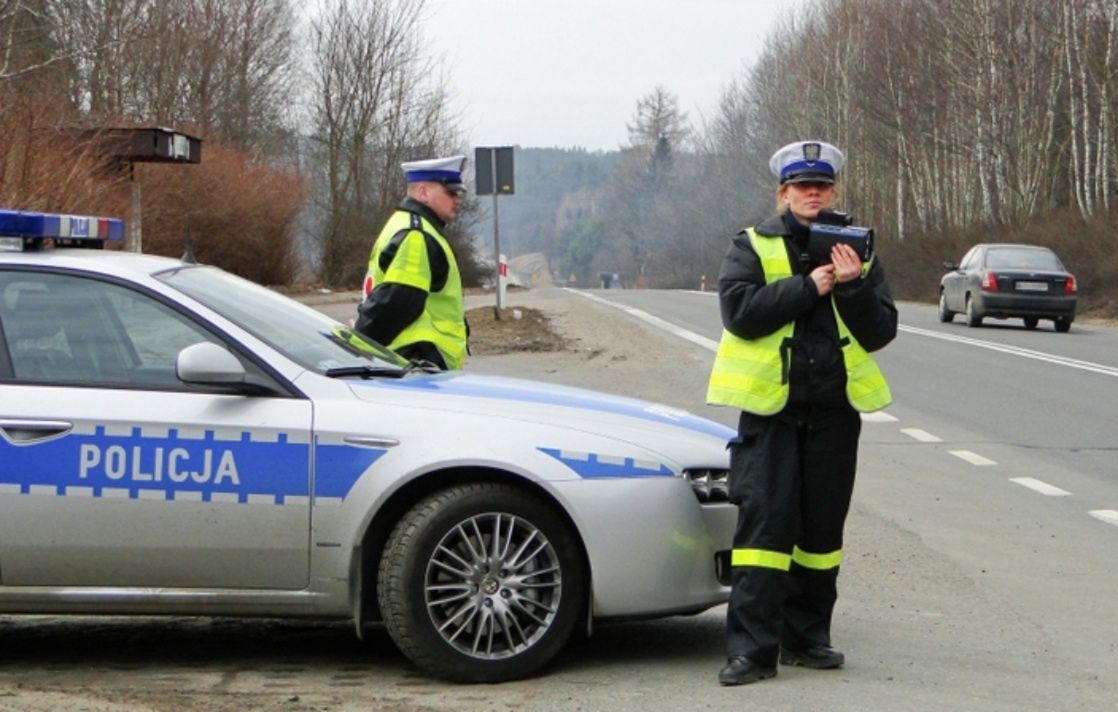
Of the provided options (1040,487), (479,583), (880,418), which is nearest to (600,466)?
(479,583)

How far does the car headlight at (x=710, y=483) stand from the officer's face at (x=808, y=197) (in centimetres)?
90

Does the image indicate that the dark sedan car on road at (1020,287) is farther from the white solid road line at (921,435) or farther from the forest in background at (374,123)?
the white solid road line at (921,435)

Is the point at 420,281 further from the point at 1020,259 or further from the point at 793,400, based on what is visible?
the point at 1020,259

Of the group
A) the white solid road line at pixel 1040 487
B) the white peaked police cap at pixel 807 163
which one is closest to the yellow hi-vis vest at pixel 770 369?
the white peaked police cap at pixel 807 163

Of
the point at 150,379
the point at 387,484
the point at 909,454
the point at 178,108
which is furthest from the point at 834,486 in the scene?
the point at 178,108

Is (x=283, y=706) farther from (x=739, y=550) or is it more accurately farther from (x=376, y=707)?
(x=739, y=550)

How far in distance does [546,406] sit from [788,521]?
35.7 inches

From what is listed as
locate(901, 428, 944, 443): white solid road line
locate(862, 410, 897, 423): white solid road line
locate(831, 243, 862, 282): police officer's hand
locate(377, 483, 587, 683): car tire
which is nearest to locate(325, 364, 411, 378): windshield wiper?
locate(377, 483, 587, 683): car tire

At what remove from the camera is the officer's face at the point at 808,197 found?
598 cm

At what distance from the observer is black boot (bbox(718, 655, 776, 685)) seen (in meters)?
5.77

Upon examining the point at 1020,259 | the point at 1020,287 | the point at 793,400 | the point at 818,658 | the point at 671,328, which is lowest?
the point at 671,328

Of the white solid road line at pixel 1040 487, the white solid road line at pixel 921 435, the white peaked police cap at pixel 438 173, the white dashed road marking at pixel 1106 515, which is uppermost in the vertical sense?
the white peaked police cap at pixel 438 173

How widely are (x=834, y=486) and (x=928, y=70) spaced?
59580 millimetres

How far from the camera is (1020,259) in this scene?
30.9 meters
